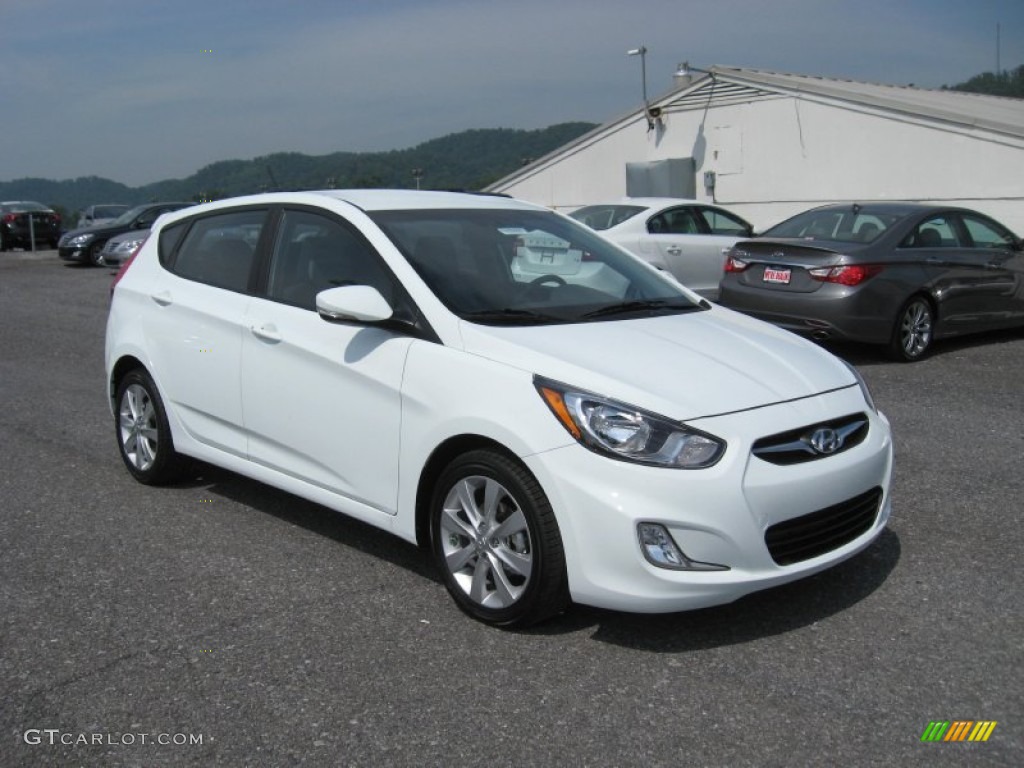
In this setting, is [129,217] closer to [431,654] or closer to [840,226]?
[840,226]

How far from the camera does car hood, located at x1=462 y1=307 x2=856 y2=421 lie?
12.6 feet

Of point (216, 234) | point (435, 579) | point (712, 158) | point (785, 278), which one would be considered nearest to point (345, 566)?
point (435, 579)

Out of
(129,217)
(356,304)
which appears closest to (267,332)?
(356,304)

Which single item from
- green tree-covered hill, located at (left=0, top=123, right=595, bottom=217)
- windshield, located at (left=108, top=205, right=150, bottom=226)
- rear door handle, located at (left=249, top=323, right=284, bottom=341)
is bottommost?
rear door handle, located at (left=249, top=323, right=284, bottom=341)

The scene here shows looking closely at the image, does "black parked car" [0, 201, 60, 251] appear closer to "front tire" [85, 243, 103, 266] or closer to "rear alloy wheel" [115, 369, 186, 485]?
"front tire" [85, 243, 103, 266]

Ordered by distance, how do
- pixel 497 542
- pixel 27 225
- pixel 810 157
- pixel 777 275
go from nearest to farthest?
pixel 497 542 < pixel 777 275 < pixel 810 157 < pixel 27 225

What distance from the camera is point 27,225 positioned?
3278 centimetres

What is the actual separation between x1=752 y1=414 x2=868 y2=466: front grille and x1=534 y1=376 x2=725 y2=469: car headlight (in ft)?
0.67

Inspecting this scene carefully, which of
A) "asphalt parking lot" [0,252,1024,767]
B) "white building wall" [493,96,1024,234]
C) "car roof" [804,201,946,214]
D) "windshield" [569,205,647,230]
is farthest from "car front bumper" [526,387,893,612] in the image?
"white building wall" [493,96,1024,234]

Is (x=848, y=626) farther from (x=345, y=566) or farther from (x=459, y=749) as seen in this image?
(x=345, y=566)

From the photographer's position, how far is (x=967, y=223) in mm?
11031

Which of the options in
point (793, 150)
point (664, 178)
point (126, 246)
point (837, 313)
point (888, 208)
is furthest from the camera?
point (664, 178)

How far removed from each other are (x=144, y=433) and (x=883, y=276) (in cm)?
673

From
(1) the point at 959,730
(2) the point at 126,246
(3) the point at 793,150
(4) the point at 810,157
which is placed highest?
(3) the point at 793,150
